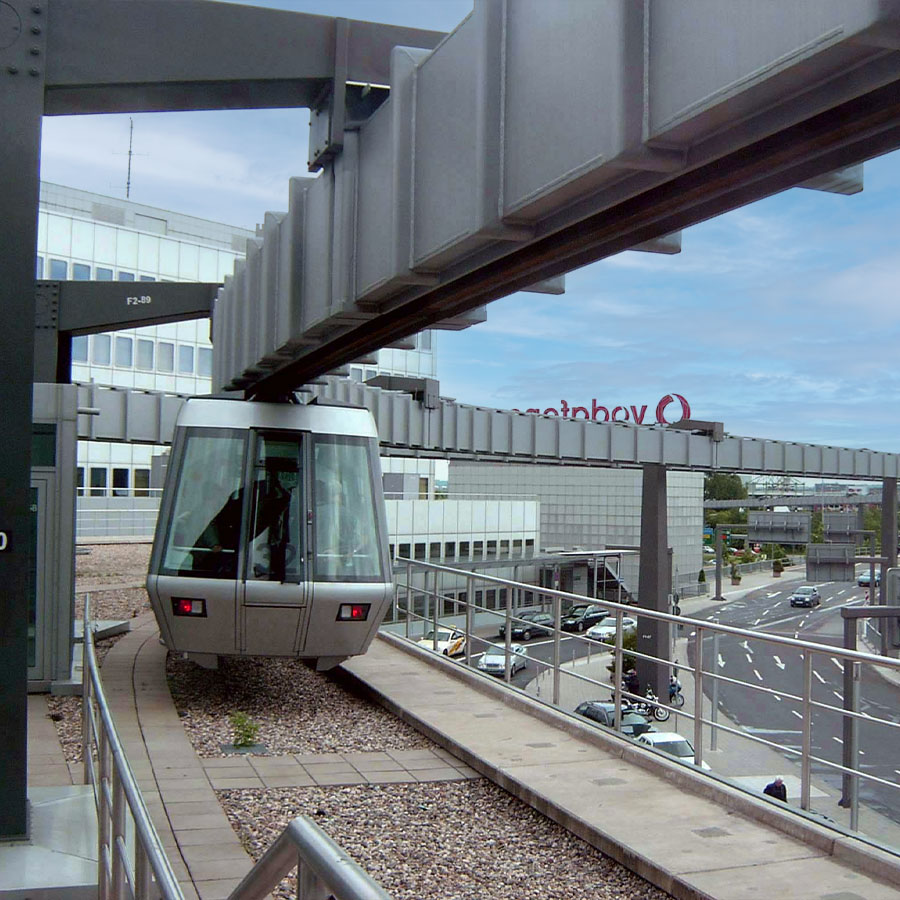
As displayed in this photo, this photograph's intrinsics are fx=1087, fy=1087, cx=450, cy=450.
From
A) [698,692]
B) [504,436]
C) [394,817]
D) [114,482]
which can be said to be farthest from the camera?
[114,482]

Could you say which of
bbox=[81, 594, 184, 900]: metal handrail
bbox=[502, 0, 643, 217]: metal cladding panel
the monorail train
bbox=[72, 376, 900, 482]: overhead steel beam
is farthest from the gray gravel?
bbox=[72, 376, 900, 482]: overhead steel beam

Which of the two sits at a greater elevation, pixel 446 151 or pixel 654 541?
pixel 446 151

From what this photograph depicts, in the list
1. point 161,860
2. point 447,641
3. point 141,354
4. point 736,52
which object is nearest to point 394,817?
point 161,860

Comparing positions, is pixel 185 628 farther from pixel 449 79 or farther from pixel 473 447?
pixel 473 447

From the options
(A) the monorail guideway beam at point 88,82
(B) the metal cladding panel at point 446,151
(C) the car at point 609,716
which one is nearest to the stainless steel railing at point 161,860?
(A) the monorail guideway beam at point 88,82

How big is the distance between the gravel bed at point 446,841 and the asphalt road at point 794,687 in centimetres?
185

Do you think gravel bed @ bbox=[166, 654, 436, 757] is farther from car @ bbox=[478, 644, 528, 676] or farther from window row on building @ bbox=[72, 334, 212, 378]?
window row on building @ bbox=[72, 334, 212, 378]

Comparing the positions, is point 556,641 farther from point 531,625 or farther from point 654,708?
point 654,708

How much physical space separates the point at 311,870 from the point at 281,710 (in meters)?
8.83

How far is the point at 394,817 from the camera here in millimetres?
7070

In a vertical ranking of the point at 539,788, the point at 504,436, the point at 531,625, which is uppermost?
the point at 504,436

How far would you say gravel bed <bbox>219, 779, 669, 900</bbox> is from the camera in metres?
5.77

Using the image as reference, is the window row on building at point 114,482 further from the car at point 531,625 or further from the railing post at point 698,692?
the railing post at point 698,692

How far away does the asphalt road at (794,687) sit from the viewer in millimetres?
7922
